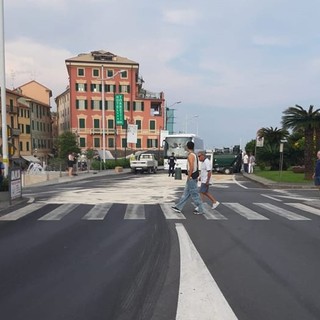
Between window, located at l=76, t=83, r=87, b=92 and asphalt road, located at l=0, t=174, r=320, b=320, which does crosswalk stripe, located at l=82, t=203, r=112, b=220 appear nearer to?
asphalt road, located at l=0, t=174, r=320, b=320

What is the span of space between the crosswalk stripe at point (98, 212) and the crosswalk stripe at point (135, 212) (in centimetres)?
62

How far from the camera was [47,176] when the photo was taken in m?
32.8

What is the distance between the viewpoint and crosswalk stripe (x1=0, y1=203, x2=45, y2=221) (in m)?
11.2

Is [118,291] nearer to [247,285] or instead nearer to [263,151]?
[247,285]

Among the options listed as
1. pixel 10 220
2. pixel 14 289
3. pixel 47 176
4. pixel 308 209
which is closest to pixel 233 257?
pixel 14 289

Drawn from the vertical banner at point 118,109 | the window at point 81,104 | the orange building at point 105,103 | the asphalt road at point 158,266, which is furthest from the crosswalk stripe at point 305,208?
the window at point 81,104

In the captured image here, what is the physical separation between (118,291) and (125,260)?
1.51 metres

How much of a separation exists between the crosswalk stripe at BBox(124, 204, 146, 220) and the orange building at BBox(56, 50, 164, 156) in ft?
226

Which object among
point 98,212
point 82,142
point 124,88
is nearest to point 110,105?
point 124,88

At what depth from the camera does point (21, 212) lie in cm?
1230

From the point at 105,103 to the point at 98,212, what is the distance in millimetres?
72899

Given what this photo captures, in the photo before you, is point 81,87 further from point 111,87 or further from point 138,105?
point 138,105

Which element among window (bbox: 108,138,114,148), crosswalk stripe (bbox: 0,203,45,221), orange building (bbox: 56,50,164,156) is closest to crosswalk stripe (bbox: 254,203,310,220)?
crosswalk stripe (bbox: 0,203,45,221)

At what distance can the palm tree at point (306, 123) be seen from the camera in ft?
85.8
